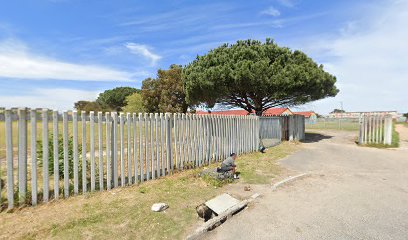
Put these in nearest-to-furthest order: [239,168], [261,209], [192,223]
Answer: [192,223]
[261,209]
[239,168]

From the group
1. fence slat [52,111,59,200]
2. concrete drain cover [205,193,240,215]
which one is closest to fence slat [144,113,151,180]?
fence slat [52,111,59,200]

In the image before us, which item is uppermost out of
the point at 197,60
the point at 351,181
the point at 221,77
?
the point at 197,60

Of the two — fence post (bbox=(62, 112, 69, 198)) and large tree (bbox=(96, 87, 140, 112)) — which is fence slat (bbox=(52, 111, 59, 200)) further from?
large tree (bbox=(96, 87, 140, 112))

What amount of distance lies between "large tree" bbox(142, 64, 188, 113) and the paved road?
2909 cm

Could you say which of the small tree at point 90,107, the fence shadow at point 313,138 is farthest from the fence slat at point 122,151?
the small tree at point 90,107

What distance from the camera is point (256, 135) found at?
41.4 ft

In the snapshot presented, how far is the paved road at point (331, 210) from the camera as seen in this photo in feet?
13.2

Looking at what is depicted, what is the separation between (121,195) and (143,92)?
118ft

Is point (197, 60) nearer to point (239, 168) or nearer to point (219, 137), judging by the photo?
point (219, 137)

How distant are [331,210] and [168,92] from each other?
32.8 m

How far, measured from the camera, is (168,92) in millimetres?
36344

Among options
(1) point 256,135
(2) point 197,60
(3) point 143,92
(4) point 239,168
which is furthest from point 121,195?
(3) point 143,92

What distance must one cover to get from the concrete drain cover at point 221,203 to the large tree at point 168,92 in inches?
1210

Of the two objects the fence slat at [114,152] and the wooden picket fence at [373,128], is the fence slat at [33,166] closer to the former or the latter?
the fence slat at [114,152]
